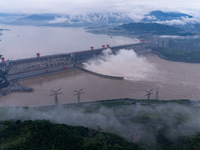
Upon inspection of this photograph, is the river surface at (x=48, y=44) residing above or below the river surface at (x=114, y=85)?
above

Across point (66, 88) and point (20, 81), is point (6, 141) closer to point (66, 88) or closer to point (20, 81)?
point (66, 88)

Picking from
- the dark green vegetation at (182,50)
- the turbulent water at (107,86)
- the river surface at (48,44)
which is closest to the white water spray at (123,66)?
the turbulent water at (107,86)

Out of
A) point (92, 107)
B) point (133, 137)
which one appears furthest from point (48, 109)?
point (133, 137)

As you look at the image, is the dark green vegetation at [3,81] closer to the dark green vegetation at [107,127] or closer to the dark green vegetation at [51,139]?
the dark green vegetation at [107,127]

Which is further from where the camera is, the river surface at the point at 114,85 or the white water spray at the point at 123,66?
the white water spray at the point at 123,66

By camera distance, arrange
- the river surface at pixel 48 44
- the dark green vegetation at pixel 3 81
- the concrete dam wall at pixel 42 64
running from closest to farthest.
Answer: the dark green vegetation at pixel 3 81 < the concrete dam wall at pixel 42 64 < the river surface at pixel 48 44

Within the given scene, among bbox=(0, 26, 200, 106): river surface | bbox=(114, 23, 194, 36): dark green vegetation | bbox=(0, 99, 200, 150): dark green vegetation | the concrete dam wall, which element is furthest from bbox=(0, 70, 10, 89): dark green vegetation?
bbox=(114, 23, 194, 36): dark green vegetation
